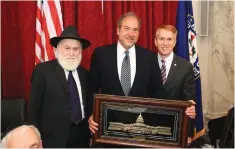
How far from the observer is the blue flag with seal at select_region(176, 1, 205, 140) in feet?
12.6

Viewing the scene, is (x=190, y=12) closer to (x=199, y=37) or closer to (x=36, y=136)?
(x=199, y=37)

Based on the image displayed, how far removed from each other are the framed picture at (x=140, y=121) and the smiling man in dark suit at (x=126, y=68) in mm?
184

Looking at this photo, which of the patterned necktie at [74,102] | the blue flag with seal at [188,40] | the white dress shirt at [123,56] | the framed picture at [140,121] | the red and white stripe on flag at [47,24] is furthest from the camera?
the blue flag with seal at [188,40]

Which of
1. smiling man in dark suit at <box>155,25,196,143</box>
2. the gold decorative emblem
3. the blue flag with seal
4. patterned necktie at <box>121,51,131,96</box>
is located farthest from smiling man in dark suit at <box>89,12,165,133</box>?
the blue flag with seal

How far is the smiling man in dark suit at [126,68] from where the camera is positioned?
2783 mm

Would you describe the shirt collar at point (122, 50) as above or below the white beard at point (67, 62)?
above

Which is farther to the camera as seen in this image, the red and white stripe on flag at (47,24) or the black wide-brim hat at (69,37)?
the red and white stripe on flag at (47,24)

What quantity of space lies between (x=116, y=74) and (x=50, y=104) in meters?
0.62

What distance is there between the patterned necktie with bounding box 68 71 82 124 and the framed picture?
0.57ft

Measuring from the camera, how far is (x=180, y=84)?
2926mm

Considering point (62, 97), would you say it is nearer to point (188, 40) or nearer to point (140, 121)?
point (140, 121)

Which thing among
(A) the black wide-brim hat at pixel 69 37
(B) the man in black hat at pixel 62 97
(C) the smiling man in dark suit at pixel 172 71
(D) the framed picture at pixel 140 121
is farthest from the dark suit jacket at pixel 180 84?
(A) the black wide-brim hat at pixel 69 37

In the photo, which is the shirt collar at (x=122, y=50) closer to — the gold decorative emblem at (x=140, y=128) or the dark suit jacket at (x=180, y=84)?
the dark suit jacket at (x=180, y=84)

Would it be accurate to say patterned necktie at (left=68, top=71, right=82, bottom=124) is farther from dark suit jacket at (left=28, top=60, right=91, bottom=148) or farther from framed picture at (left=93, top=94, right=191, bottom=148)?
framed picture at (left=93, top=94, right=191, bottom=148)
